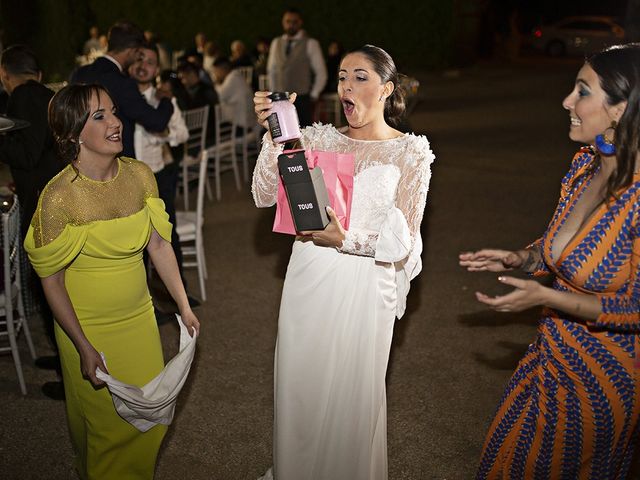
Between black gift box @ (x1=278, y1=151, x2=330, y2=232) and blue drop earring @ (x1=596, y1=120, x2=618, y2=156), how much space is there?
866mm

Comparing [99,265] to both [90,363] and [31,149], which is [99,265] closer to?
[90,363]

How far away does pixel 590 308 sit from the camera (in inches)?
81.2

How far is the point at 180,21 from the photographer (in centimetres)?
2086

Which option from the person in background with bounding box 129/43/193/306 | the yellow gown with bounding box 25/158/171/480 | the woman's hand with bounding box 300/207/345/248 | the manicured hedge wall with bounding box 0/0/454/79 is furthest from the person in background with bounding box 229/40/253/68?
the manicured hedge wall with bounding box 0/0/454/79

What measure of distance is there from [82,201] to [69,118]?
317 mm

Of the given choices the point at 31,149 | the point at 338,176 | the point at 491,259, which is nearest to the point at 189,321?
the point at 338,176

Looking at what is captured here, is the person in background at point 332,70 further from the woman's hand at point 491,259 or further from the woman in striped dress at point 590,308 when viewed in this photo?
the woman in striped dress at point 590,308

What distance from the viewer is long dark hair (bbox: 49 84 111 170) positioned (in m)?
2.54

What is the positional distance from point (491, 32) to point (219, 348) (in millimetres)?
23040

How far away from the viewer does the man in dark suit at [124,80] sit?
4.16 metres

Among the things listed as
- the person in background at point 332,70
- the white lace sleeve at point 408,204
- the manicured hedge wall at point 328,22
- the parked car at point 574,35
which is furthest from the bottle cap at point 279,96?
the parked car at point 574,35

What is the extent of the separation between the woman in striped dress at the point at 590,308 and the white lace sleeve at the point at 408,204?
1.49ft

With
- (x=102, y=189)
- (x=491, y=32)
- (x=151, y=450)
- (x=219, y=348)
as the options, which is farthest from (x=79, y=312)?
(x=491, y=32)

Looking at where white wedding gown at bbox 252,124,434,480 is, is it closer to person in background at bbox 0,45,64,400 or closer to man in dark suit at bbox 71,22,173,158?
person in background at bbox 0,45,64,400
